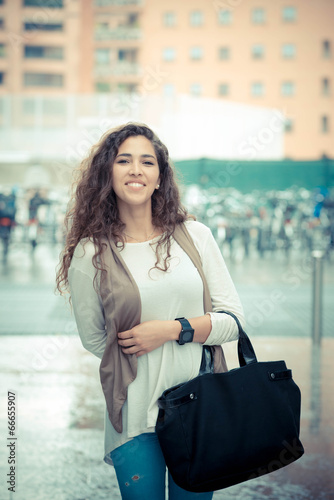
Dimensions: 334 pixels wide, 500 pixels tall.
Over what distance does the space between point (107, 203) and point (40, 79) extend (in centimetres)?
6254

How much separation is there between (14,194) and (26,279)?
3.89 m

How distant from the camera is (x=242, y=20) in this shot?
6309 centimetres

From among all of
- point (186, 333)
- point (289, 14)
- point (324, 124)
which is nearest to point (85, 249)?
point (186, 333)

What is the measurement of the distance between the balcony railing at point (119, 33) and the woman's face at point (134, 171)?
63.2 meters

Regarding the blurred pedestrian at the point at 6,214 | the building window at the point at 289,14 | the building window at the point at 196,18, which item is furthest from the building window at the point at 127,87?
the blurred pedestrian at the point at 6,214

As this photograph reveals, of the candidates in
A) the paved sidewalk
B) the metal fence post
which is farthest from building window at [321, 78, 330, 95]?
the paved sidewalk

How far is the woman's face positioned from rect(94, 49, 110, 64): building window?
63.3 meters

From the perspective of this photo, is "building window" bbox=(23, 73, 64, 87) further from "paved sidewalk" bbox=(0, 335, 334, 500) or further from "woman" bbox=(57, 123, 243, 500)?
"woman" bbox=(57, 123, 243, 500)

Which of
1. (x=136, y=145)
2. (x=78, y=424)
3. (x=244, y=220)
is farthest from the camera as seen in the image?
(x=244, y=220)

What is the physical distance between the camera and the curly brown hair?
2074 mm

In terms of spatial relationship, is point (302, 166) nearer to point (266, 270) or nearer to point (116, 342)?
point (266, 270)

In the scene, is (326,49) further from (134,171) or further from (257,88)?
(134,171)

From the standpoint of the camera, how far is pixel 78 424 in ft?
13.7

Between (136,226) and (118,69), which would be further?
(118,69)
